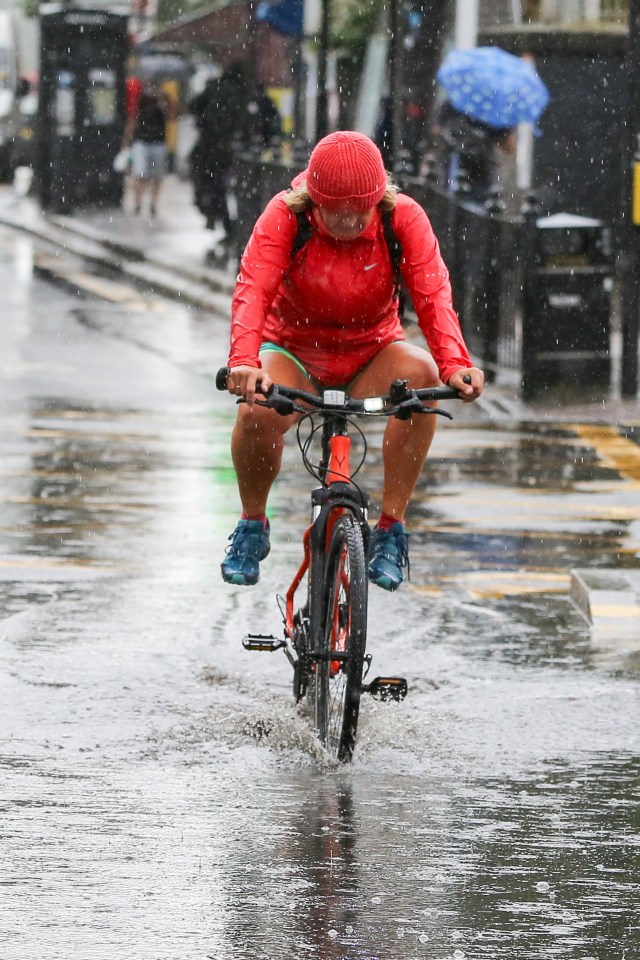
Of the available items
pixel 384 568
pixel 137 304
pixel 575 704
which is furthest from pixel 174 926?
pixel 137 304

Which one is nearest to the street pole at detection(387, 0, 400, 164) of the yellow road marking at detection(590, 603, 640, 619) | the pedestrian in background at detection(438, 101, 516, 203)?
the pedestrian in background at detection(438, 101, 516, 203)

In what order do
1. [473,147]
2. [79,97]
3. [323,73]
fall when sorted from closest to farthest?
1. [473,147]
2. [323,73]
3. [79,97]

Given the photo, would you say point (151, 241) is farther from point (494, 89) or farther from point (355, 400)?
point (355, 400)

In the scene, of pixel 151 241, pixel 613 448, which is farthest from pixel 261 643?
pixel 151 241

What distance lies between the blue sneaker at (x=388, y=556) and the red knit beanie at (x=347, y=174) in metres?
1.17

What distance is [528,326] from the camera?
13.9 metres

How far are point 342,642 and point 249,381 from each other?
0.83 metres

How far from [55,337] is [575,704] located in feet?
37.3

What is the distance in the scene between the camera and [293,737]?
20.2ft

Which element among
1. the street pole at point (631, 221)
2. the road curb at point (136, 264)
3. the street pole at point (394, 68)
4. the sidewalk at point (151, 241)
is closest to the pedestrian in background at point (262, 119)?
the sidewalk at point (151, 241)

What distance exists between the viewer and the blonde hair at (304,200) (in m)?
5.96

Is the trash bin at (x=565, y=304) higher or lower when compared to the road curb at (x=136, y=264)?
higher

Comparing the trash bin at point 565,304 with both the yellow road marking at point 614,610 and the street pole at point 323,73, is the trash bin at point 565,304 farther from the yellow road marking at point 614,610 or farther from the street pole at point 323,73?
the street pole at point 323,73

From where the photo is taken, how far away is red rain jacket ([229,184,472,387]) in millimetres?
5953
